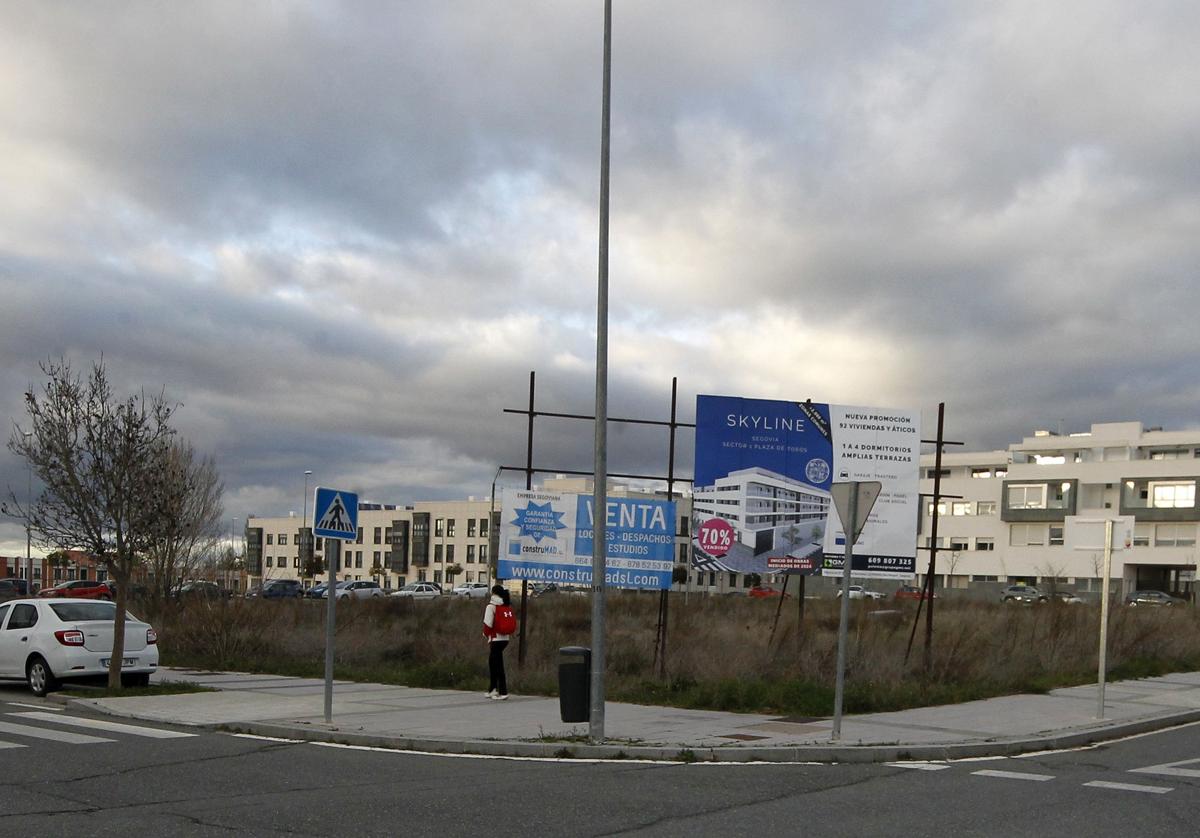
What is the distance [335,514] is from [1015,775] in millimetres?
8250

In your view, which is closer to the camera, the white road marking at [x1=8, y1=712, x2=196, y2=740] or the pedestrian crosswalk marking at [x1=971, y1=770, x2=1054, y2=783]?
the pedestrian crosswalk marking at [x1=971, y1=770, x2=1054, y2=783]

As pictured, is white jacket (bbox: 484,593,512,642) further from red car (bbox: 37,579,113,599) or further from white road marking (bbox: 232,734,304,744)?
red car (bbox: 37,579,113,599)

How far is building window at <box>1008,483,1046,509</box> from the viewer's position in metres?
89.0

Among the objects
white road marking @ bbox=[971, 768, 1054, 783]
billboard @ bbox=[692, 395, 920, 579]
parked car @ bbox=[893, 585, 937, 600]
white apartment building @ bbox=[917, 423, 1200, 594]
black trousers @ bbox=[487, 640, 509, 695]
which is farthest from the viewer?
white apartment building @ bbox=[917, 423, 1200, 594]

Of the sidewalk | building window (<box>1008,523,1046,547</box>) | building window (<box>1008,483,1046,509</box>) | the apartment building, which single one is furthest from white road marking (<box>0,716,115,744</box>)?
the apartment building

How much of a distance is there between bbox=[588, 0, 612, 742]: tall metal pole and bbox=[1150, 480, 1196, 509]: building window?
77130 mm

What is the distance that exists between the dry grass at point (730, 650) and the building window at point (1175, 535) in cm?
4824

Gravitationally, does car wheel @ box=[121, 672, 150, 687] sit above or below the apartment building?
above

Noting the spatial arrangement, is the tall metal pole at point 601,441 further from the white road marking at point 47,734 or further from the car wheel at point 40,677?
the car wheel at point 40,677

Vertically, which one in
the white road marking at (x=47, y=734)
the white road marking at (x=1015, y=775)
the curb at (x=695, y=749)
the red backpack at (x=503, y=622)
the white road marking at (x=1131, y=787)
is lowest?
the white road marking at (x=47, y=734)

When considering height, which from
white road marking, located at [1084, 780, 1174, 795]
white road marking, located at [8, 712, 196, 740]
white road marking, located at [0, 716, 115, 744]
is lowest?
white road marking, located at [8, 712, 196, 740]

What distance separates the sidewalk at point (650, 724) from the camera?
13180 millimetres

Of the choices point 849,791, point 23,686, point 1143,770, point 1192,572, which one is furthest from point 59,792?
point 1192,572

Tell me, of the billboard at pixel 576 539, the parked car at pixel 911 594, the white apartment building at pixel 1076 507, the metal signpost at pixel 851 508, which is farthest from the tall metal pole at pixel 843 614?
the white apartment building at pixel 1076 507
